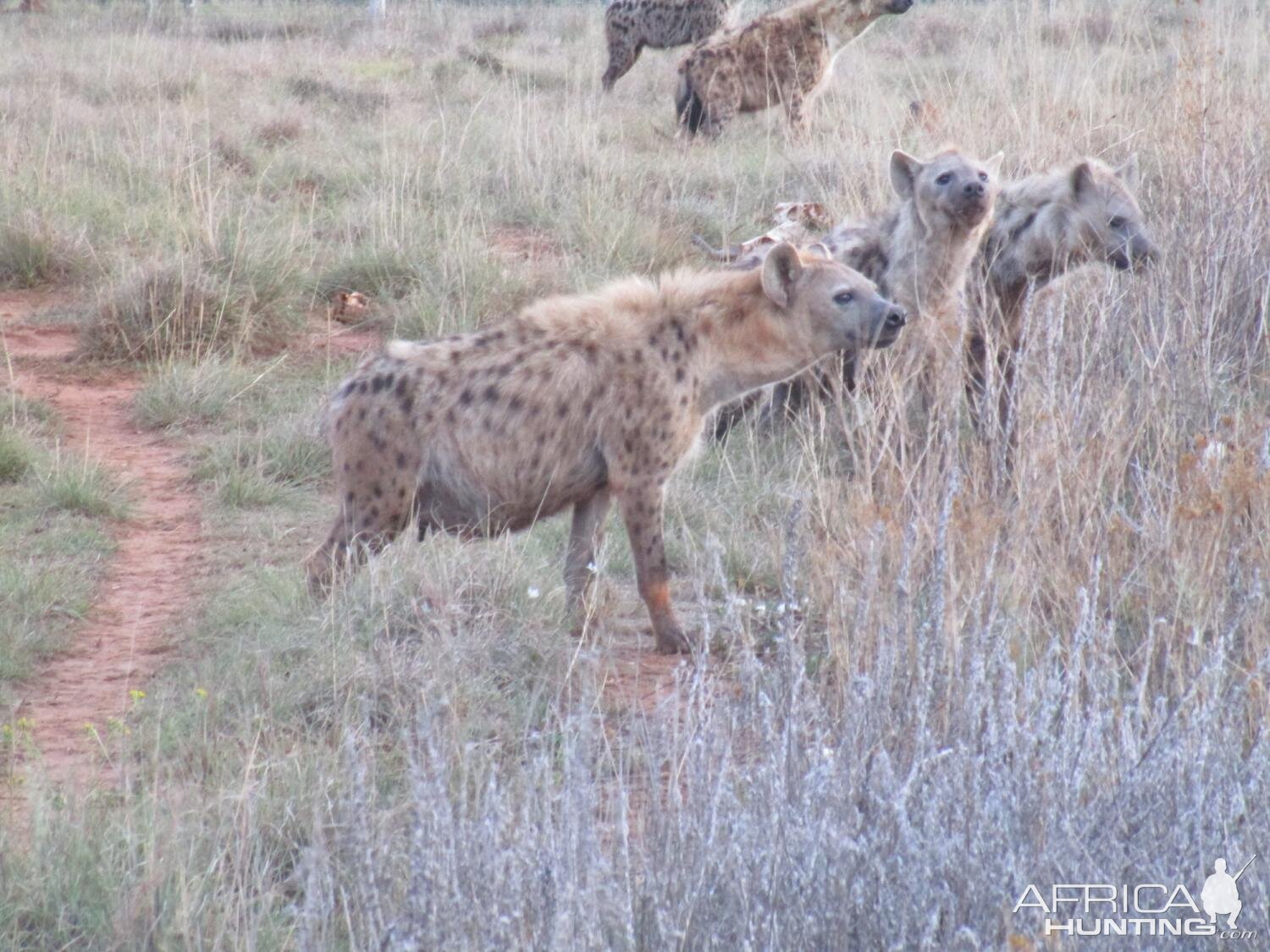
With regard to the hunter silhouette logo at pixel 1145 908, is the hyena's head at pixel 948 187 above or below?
above

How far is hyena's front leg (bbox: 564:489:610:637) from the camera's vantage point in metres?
4.34

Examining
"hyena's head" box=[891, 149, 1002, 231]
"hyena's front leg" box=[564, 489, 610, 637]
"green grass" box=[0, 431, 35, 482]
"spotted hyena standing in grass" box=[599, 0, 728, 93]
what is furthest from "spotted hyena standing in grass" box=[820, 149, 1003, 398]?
"spotted hyena standing in grass" box=[599, 0, 728, 93]

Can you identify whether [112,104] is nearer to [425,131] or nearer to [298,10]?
[425,131]

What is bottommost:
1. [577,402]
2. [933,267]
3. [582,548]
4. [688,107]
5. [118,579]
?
[118,579]

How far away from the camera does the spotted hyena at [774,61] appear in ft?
34.1

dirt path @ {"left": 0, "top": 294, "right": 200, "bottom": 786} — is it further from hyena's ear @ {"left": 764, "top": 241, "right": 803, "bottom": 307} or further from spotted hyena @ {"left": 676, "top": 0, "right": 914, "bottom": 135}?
spotted hyena @ {"left": 676, "top": 0, "right": 914, "bottom": 135}

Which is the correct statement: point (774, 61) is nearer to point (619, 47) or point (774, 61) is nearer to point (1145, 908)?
point (619, 47)

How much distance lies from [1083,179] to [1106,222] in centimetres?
16

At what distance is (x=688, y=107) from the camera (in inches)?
415

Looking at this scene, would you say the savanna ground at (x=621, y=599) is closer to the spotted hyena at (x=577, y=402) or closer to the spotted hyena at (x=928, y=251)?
the spotted hyena at (x=577, y=402)

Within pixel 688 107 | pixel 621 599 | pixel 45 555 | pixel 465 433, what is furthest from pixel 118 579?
pixel 688 107

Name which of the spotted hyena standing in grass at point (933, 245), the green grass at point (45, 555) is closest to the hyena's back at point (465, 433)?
the green grass at point (45, 555)

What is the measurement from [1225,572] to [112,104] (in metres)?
7.89

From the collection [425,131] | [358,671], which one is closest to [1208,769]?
[358,671]
